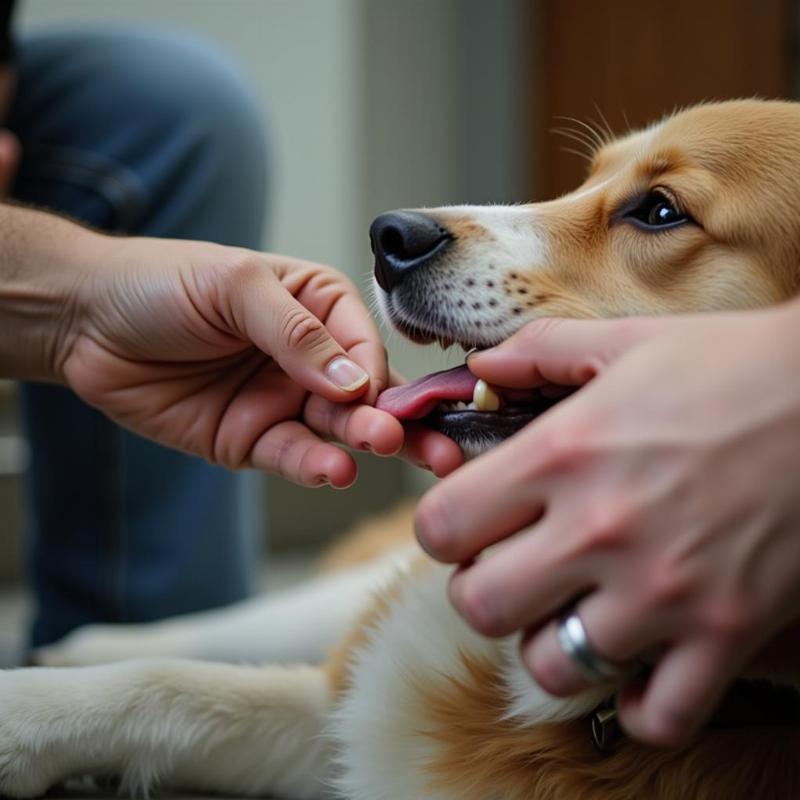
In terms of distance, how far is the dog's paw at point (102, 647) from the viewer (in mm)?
1450

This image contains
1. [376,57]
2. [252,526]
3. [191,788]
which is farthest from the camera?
[376,57]

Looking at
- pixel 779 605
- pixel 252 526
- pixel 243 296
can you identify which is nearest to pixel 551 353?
pixel 779 605

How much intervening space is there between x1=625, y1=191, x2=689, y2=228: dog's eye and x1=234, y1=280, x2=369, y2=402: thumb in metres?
0.32

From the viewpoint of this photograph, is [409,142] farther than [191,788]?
Yes

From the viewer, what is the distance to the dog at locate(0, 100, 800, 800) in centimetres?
83

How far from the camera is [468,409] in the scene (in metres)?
0.87

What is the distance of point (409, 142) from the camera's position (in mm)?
3736

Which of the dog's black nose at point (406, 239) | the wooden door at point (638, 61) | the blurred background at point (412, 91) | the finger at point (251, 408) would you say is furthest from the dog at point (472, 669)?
the wooden door at point (638, 61)

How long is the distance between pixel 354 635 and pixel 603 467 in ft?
1.84

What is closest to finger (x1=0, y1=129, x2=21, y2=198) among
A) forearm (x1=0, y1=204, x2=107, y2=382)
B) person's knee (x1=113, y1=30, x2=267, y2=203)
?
person's knee (x1=113, y1=30, x2=267, y2=203)

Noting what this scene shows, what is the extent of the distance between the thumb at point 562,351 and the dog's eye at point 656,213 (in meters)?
0.34

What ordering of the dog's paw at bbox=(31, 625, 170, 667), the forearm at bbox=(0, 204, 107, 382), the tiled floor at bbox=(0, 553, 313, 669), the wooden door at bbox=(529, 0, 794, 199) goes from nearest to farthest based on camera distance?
the forearm at bbox=(0, 204, 107, 382)
the dog's paw at bbox=(31, 625, 170, 667)
the tiled floor at bbox=(0, 553, 313, 669)
the wooden door at bbox=(529, 0, 794, 199)

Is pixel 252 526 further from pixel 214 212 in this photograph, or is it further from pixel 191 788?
pixel 191 788

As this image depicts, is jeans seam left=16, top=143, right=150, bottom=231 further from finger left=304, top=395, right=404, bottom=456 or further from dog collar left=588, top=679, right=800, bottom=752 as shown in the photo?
dog collar left=588, top=679, right=800, bottom=752
